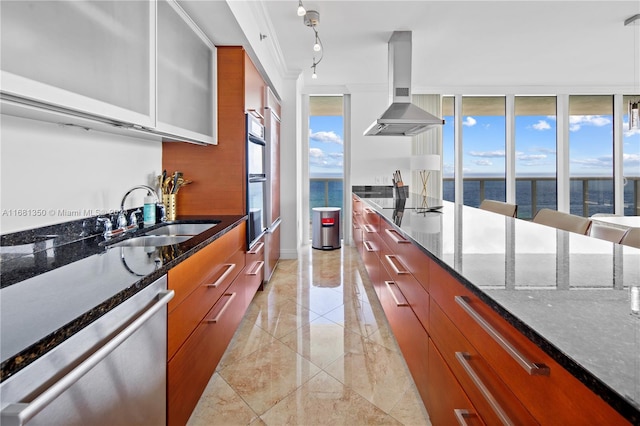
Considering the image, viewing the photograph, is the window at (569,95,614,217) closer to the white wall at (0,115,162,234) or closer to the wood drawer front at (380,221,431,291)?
the wood drawer front at (380,221,431,291)

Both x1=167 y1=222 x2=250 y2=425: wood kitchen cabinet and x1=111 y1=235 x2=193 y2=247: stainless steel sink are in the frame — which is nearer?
x1=167 y1=222 x2=250 y2=425: wood kitchen cabinet

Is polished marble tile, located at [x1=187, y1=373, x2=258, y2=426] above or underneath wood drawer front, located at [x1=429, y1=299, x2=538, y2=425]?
underneath

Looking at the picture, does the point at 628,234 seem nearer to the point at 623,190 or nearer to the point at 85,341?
the point at 85,341

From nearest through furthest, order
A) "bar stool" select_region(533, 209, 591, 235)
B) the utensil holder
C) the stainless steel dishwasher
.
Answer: the stainless steel dishwasher
"bar stool" select_region(533, 209, 591, 235)
the utensil holder

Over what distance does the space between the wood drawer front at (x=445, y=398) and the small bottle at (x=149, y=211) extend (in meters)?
1.81

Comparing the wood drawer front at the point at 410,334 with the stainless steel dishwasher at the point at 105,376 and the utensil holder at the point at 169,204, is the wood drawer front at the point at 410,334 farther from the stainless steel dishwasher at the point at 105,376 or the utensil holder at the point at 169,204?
the utensil holder at the point at 169,204

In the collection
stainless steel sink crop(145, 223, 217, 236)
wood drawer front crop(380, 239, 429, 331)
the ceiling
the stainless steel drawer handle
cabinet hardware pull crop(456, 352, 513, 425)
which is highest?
the ceiling

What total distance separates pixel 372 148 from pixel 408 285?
160 inches

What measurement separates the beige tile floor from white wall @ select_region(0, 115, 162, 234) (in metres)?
1.14

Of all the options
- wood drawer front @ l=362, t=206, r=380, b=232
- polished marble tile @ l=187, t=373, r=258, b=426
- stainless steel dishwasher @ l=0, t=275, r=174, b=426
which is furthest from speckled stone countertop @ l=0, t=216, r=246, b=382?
wood drawer front @ l=362, t=206, r=380, b=232

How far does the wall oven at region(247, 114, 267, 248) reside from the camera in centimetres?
277

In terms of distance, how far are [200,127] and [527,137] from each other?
551cm

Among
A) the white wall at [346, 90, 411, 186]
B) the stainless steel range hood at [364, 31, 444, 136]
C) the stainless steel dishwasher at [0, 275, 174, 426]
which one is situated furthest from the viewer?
the white wall at [346, 90, 411, 186]

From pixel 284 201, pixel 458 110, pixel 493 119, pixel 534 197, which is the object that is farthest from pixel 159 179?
pixel 534 197
